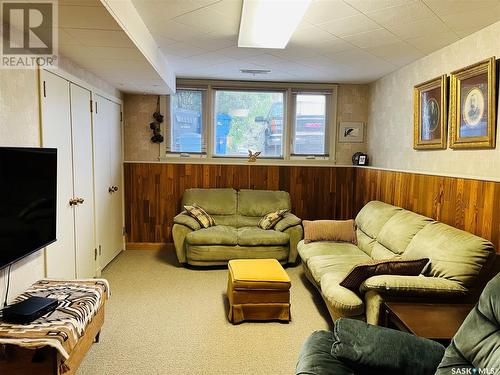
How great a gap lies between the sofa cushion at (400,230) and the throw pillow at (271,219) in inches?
56.2

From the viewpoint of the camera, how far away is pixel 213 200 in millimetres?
5047

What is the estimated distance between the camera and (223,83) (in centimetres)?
531

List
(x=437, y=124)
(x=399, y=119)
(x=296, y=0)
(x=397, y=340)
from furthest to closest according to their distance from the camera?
(x=399, y=119), (x=437, y=124), (x=296, y=0), (x=397, y=340)

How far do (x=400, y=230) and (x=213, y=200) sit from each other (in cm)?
255

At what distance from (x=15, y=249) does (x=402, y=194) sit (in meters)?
3.49

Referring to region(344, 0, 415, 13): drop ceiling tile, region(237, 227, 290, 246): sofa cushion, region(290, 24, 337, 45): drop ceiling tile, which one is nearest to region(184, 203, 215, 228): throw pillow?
region(237, 227, 290, 246): sofa cushion

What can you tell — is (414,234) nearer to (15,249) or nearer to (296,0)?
(296,0)

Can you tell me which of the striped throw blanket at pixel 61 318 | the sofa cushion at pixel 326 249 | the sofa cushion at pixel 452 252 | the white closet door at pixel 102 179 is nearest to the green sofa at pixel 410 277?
the sofa cushion at pixel 452 252

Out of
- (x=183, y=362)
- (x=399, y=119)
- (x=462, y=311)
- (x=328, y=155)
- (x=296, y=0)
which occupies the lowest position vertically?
(x=183, y=362)

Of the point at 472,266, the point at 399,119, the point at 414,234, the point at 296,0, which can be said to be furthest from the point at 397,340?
the point at 399,119

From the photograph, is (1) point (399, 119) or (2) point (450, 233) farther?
(1) point (399, 119)

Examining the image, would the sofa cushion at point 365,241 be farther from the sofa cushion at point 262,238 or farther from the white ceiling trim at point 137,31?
the white ceiling trim at point 137,31
